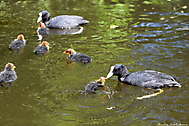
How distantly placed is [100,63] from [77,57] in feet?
1.82

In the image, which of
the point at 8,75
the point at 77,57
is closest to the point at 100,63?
the point at 77,57

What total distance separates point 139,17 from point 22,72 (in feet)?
16.6

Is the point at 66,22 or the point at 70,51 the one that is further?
the point at 66,22

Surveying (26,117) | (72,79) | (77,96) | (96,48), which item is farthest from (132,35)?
(26,117)

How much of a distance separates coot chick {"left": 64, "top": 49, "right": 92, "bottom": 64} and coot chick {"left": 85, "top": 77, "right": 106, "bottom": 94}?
1.34m

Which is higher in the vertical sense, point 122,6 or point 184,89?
point 122,6

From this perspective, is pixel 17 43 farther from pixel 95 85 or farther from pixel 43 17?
pixel 95 85

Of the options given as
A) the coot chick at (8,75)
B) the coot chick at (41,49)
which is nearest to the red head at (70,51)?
the coot chick at (41,49)

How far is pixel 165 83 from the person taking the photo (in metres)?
6.86

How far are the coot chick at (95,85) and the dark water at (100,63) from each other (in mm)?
139

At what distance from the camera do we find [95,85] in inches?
268

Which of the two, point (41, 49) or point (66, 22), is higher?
point (66, 22)

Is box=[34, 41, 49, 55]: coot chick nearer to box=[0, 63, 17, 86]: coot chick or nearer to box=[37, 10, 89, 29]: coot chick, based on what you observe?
box=[0, 63, 17, 86]: coot chick

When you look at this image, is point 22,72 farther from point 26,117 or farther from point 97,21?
point 97,21
